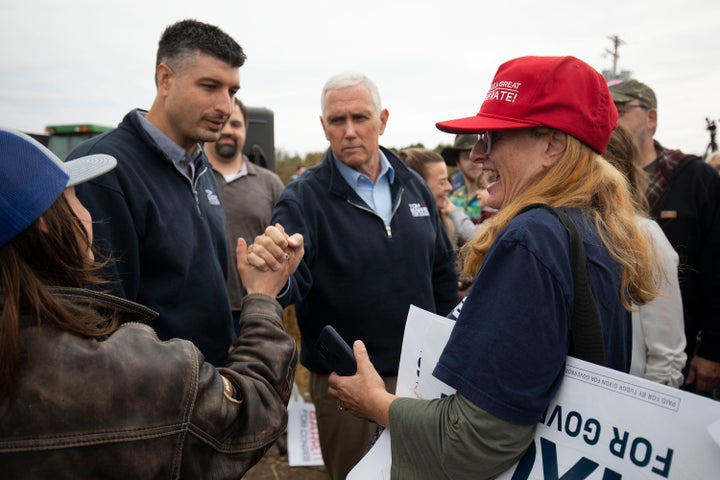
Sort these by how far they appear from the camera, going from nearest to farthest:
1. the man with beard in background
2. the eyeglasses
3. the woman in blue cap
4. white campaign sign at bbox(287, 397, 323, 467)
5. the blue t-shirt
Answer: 1. the woman in blue cap
2. the blue t-shirt
3. the eyeglasses
4. white campaign sign at bbox(287, 397, 323, 467)
5. the man with beard in background

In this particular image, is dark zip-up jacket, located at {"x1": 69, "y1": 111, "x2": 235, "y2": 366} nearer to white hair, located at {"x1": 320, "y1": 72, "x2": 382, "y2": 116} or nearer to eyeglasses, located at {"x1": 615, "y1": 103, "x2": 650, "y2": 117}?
white hair, located at {"x1": 320, "y1": 72, "x2": 382, "y2": 116}

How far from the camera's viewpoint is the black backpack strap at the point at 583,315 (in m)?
1.23

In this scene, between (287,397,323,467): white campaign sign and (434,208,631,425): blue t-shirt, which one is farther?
(287,397,323,467): white campaign sign

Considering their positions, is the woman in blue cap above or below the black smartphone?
above

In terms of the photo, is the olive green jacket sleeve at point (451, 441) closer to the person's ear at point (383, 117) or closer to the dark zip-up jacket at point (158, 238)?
the dark zip-up jacket at point (158, 238)

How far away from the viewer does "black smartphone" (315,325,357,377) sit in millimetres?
1809

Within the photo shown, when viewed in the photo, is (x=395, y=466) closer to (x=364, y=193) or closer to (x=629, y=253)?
(x=629, y=253)

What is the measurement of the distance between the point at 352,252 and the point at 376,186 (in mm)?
528

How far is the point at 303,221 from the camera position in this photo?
2.72 m

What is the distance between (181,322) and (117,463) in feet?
3.97

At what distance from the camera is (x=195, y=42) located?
2.76 metres

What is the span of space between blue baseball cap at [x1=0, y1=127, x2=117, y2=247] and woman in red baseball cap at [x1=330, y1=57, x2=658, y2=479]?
96 cm

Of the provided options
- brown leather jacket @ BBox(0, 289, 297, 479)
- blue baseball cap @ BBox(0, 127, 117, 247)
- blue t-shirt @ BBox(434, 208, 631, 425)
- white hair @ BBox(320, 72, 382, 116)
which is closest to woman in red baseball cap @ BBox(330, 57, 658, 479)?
blue t-shirt @ BBox(434, 208, 631, 425)

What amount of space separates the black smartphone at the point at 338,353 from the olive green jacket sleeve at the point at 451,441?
0.38 meters
